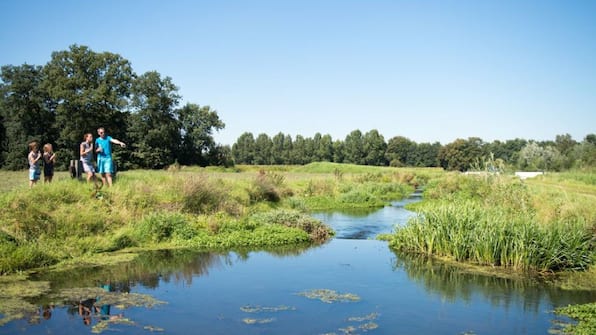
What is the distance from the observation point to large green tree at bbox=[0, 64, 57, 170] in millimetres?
55844

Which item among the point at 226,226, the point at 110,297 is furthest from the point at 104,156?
the point at 110,297

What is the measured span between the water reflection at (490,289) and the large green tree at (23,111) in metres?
55.5

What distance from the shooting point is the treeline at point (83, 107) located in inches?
2131

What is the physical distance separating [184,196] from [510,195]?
13077 millimetres

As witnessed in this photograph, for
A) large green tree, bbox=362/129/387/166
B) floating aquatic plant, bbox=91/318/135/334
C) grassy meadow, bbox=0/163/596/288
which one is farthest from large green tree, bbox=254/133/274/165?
floating aquatic plant, bbox=91/318/135/334

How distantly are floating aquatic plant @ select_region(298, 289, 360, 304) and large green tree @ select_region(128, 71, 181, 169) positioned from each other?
163ft

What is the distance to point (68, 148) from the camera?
5794 cm

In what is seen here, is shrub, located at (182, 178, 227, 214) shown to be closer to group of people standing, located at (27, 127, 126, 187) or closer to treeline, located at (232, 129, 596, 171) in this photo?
group of people standing, located at (27, 127, 126, 187)

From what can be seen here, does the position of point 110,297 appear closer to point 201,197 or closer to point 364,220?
point 201,197

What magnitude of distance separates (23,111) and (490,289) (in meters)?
58.5

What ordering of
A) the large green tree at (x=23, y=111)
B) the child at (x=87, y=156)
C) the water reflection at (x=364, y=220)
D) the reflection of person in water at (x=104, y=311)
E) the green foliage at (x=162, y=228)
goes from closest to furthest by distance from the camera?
the reflection of person in water at (x=104, y=311)
the green foliage at (x=162, y=228)
the child at (x=87, y=156)
the water reflection at (x=364, y=220)
the large green tree at (x=23, y=111)

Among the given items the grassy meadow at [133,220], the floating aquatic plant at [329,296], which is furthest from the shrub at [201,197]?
the floating aquatic plant at [329,296]

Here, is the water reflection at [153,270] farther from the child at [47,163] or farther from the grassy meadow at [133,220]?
the child at [47,163]

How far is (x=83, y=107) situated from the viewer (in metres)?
53.9
